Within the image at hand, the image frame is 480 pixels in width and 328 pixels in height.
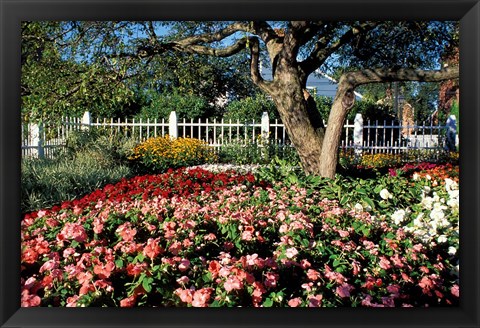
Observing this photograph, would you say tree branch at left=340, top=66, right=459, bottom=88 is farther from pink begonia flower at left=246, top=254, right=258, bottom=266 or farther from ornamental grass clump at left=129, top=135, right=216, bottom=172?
ornamental grass clump at left=129, top=135, right=216, bottom=172

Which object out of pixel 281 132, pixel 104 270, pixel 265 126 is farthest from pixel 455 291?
pixel 281 132

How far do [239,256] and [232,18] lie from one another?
4.48ft

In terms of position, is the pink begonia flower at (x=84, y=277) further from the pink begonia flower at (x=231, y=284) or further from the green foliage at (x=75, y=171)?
the green foliage at (x=75, y=171)

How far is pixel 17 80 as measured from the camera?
7.94ft

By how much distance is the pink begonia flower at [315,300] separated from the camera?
220cm

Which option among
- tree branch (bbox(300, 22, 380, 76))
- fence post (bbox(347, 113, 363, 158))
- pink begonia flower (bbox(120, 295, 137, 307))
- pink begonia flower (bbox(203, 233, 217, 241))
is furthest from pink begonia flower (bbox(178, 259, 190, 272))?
fence post (bbox(347, 113, 363, 158))

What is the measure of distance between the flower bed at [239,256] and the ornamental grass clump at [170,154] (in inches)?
156

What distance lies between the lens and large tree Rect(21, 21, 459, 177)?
463cm

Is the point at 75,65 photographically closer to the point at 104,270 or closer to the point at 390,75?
the point at 390,75

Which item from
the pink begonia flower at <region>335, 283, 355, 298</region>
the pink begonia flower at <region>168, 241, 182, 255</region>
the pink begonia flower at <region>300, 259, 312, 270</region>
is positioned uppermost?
the pink begonia flower at <region>168, 241, 182, 255</region>

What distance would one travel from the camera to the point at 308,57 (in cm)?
572

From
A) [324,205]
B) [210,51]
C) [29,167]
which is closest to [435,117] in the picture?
[210,51]

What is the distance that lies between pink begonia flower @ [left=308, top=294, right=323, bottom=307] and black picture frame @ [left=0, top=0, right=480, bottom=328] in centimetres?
5
